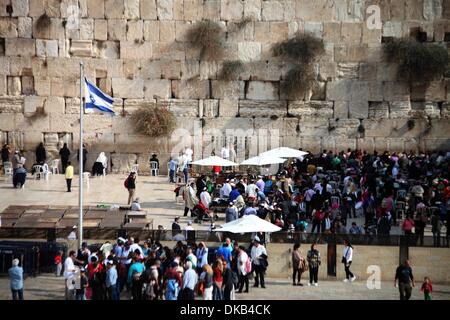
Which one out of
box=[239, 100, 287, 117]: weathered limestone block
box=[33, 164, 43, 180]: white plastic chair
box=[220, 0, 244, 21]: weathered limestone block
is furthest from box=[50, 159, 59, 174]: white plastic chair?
box=[220, 0, 244, 21]: weathered limestone block

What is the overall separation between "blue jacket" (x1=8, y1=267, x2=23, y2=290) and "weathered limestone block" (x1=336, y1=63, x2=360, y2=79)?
1860 centimetres

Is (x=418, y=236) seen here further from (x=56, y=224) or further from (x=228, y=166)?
(x=228, y=166)

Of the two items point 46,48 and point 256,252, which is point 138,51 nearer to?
point 46,48

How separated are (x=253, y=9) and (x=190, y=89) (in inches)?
138

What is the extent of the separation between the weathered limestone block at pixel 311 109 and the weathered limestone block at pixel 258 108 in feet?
1.64

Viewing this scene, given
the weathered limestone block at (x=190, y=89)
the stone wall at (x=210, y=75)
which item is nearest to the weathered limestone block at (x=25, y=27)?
the stone wall at (x=210, y=75)

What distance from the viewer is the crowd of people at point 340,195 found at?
2845 centimetres

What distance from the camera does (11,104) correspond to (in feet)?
124

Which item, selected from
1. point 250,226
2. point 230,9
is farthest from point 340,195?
point 230,9

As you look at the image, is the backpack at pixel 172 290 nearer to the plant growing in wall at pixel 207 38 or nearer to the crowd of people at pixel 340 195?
the crowd of people at pixel 340 195

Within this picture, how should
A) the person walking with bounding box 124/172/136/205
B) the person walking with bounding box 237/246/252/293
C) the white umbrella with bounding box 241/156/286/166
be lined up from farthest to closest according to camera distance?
1. the white umbrella with bounding box 241/156/286/166
2. the person walking with bounding box 124/172/136/205
3. the person walking with bounding box 237/246/252/293

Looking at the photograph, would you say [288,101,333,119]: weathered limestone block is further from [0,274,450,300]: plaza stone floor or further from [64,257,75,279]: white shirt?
[64,257,75,279]: white shirt

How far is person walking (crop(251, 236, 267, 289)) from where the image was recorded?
24.9 metres

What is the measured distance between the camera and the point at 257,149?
1496 inches
